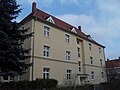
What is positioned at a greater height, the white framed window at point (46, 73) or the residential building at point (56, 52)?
the residential building at point (56, 52)

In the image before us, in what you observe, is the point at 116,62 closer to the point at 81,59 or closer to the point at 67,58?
the point at 81,59

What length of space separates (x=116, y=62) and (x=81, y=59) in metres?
30.0

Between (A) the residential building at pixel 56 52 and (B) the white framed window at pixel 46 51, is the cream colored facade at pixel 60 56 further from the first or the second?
(B) the white framed window at pixel 46 51

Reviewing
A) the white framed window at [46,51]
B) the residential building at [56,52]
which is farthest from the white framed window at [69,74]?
the white framed window at [46,51]

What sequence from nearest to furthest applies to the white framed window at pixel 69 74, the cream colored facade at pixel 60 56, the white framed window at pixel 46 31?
the cream colored facade at pixel 60 56, the white framed window at pixel 46 31, the white framed window at pixel 69 74

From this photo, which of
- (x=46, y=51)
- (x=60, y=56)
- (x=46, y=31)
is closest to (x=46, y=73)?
(x=46, y=51)

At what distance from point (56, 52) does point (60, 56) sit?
1.22 metres

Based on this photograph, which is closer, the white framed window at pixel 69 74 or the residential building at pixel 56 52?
the residential building at pixel 56 52

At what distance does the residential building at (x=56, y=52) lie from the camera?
82.9ft

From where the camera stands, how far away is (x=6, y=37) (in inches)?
560

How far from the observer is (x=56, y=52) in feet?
94.5

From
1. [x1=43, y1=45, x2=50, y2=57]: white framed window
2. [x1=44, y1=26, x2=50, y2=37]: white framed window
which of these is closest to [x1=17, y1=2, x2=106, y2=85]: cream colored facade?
[x1=43, y1=45, x2=50, y2=57]: white framed window

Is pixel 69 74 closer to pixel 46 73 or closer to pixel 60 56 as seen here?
pixel 60 56

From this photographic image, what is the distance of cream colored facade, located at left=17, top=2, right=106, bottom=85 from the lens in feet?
82.4
